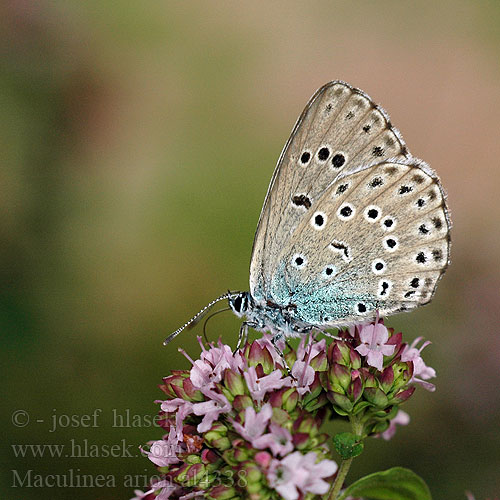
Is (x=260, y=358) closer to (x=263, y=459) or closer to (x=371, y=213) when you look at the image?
(x=263, y=459)

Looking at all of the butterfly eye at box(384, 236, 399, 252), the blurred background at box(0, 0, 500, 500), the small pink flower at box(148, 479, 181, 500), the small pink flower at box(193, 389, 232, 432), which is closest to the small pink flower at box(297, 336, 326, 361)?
the small pink flower at box(193, 389, 232, 432)

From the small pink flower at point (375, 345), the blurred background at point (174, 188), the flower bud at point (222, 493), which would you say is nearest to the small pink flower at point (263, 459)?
the flower bud at point (222, 493)

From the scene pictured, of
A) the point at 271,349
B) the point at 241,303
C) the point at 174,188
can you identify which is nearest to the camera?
the point at 271,349

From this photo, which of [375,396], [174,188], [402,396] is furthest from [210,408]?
[174,188]

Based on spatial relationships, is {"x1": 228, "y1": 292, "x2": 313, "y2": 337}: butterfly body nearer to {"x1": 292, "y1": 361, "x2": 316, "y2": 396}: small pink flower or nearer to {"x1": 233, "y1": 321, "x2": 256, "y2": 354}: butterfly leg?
{"x1": 233, "y1": 321, "x2": 256, "y2": 354}: butterfly leg

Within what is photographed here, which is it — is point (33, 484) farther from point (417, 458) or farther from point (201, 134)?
point (201, 134)

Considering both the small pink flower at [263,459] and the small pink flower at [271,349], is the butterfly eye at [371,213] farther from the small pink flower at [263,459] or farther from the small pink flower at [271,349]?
the small pink flower at [263,459]
